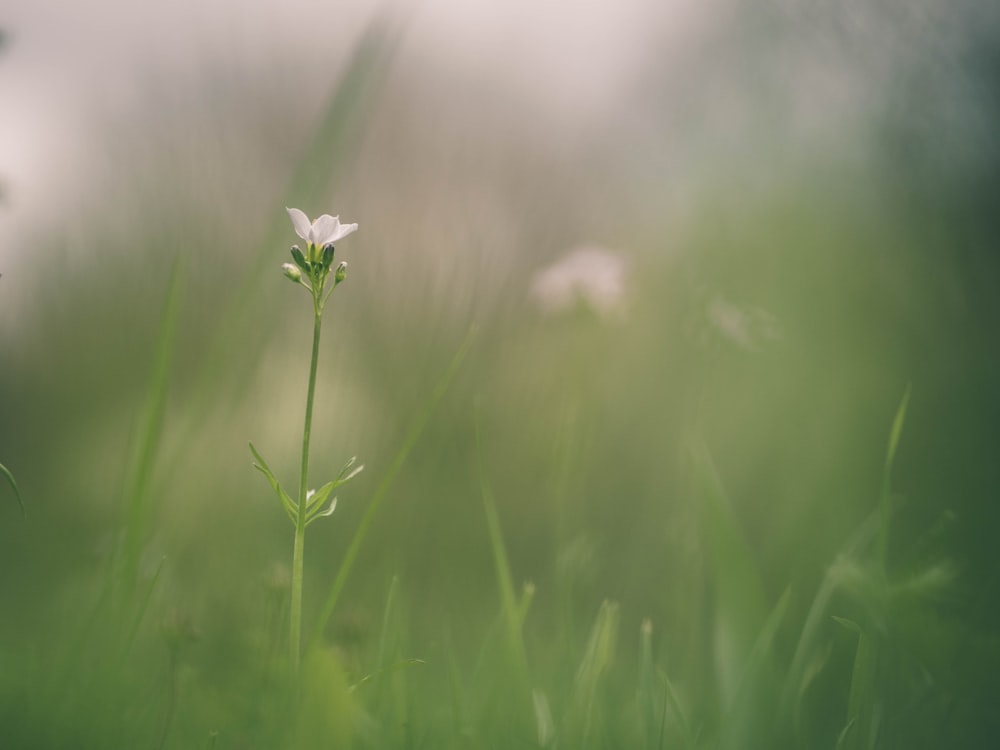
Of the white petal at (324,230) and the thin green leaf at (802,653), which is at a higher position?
the white petal at (324,230)

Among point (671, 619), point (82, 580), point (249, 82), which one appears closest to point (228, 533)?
point (82, 580)

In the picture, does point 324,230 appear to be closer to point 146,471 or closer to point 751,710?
point 146,471

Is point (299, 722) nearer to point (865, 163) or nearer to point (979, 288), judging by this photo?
point (979, 288)

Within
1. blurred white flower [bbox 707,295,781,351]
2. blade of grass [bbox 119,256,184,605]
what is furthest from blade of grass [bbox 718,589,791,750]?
blurred white flower [bbox 707,295,781,351]

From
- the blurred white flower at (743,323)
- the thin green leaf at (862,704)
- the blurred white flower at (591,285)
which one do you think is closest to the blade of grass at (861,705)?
the thin green leaf at (862,704)

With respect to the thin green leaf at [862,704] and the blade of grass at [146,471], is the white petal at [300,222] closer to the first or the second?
the blade of grass at [146,471]

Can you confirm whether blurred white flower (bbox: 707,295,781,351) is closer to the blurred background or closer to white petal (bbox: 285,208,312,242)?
the blurred background

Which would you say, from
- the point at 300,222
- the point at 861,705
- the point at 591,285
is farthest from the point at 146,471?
the point at 591,285
